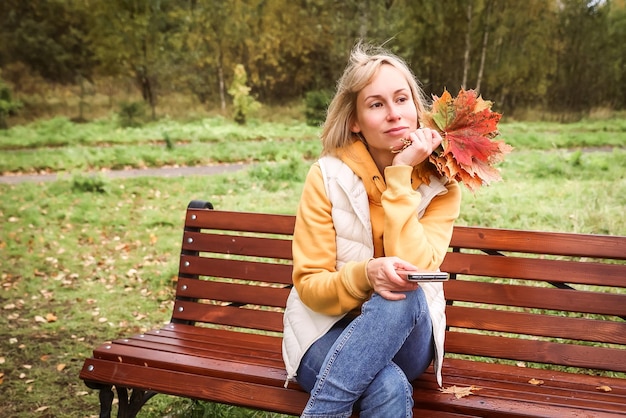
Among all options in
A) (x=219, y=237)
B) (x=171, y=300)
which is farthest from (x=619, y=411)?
(x=171, y=300)

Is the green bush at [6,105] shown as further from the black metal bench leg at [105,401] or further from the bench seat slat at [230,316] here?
the black metal bench leg at [105,401]

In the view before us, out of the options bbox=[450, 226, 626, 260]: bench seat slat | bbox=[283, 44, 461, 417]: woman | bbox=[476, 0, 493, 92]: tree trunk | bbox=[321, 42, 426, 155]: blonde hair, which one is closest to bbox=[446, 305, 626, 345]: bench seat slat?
bbox=[450, 226, 626, 260]: bench seat slat

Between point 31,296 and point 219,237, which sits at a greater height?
point 219,237

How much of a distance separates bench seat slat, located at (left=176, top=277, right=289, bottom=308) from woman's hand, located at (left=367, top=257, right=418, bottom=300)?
113 centimetres

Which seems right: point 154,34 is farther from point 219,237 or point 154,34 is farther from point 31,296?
point 219,237

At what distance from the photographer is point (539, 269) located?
265 cm

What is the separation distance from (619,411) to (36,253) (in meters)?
5.82

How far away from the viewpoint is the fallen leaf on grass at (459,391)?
216 cm

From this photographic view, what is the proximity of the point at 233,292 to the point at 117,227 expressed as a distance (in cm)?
435

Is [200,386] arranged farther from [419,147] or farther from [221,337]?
[419,147]

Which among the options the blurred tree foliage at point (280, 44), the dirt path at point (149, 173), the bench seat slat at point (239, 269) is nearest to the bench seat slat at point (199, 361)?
the bench seat slat at point (239, 269)

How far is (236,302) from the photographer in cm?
314

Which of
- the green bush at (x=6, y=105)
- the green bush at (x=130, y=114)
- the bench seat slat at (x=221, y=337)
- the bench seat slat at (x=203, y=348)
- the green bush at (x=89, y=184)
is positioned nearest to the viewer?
the bench seat slat at (x=203, y=348)

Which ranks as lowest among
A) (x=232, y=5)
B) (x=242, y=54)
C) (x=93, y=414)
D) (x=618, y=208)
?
(x=93, y=414)
